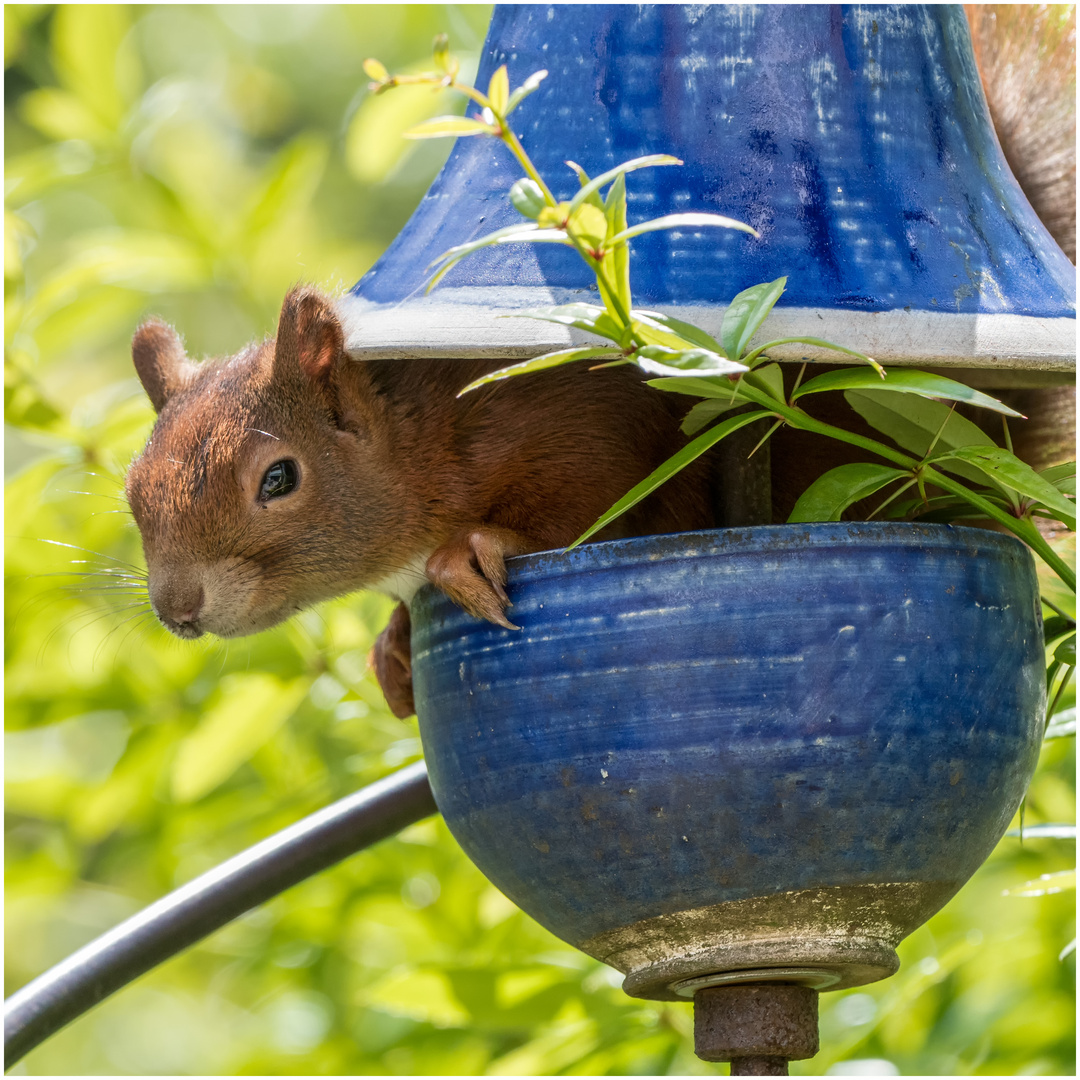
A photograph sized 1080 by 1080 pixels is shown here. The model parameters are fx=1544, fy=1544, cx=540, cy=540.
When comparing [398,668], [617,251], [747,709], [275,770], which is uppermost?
[617,251]

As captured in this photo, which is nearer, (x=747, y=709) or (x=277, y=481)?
(x=747, y=709)

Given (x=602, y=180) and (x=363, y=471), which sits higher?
(x=602, y=180)

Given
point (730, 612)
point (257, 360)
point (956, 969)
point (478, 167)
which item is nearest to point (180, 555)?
point (257, 360)

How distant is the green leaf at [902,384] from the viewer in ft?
2.28

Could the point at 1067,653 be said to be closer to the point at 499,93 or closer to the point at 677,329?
the point at 677,329

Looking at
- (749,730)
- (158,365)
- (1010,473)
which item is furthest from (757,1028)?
(158,365)

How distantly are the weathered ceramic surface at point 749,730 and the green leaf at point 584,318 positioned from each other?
12 cm

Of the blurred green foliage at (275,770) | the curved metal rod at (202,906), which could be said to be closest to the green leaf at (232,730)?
the blurred green foliage at (275,770)

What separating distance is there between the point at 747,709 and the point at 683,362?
0.61 ft

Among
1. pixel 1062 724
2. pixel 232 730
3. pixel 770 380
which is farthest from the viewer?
pixel 232 730

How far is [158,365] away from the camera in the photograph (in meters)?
1.25

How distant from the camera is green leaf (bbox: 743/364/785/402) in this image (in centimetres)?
75

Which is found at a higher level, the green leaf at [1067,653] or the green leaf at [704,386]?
the green leaf at [704,386]

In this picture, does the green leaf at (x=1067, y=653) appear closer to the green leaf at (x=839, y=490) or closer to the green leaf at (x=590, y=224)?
the green leaf at (x=839, y=490)
